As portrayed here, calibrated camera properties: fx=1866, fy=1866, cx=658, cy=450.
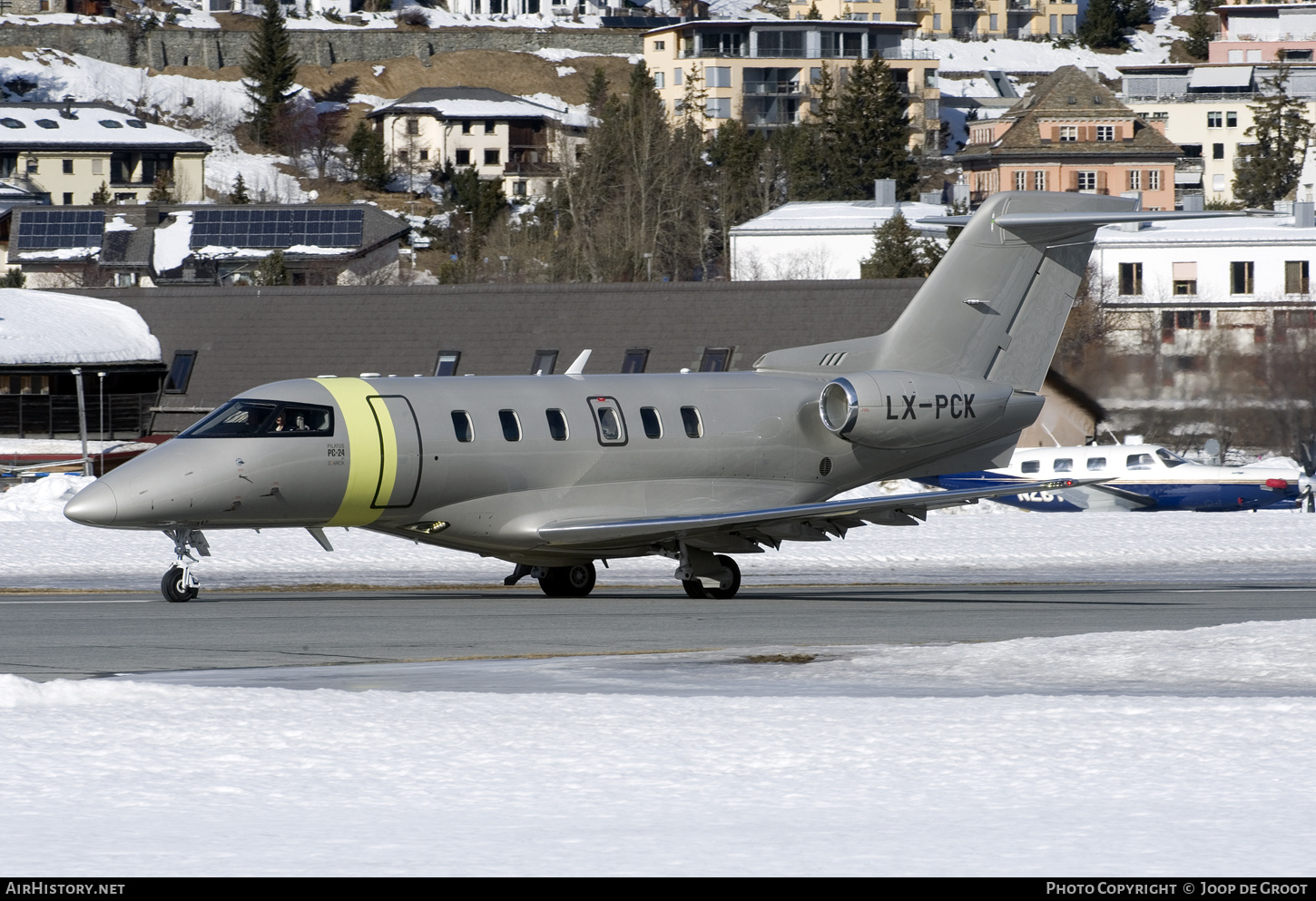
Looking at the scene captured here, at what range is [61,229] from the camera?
4363 inches

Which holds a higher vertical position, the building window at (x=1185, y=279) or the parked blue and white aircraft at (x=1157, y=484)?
the building window at (x=1185, y=279)

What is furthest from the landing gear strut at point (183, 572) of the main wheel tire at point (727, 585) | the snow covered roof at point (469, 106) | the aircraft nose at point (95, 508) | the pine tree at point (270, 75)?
the pine tree at point (270, 75)

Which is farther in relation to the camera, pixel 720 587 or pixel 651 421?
pixel 651 421

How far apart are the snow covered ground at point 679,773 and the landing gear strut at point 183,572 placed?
7.42m

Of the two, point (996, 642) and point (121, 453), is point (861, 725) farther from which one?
point (121, 453)

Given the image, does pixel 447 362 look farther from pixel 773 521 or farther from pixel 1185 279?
pixel 1185 279

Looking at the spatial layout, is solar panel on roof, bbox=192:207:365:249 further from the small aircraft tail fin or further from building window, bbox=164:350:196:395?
the small aircraft tail fin

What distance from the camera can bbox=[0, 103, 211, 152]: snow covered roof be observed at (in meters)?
145

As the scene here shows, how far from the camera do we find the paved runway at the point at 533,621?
54.3ft

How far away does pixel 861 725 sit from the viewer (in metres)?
11.4

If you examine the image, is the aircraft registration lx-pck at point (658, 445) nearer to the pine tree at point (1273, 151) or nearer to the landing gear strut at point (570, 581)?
the landing gear strut at point (570, 581)

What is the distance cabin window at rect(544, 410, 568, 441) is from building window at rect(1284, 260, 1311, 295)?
6349 cm

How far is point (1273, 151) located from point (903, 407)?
130 m

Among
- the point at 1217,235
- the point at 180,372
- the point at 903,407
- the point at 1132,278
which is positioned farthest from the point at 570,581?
the point at 1217,235
